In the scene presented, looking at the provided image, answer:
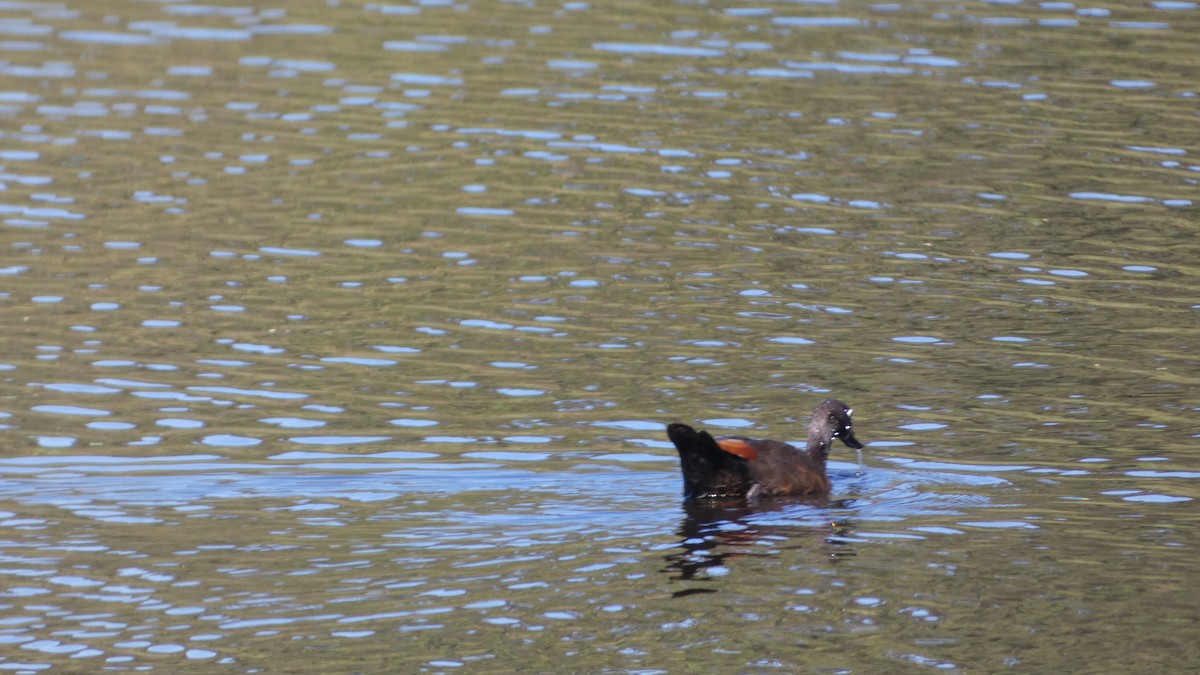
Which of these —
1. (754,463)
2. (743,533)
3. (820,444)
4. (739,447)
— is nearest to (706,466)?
(739,447)

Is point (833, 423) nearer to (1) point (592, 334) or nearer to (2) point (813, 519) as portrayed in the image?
(2) point (813, 519)

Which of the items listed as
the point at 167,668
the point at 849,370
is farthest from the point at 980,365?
the point at 167,668

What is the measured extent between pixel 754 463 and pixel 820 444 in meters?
0.74

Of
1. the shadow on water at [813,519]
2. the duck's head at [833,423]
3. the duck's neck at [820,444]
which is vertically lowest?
the shadow on water at [813,519]

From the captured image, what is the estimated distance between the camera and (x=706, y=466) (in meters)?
10.6

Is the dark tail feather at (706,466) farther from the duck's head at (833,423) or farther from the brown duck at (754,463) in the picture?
the duck's head at (833,423)

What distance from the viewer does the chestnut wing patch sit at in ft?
35.1

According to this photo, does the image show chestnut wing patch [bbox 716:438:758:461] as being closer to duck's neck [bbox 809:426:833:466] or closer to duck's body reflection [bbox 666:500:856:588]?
duck's body reflection [bbox 666:500:856:588]

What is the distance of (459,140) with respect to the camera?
67.8ft

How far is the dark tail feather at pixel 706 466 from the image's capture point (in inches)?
412

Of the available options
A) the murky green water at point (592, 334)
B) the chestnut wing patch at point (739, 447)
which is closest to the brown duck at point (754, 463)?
the chestnut wing patch at point (739, 447)

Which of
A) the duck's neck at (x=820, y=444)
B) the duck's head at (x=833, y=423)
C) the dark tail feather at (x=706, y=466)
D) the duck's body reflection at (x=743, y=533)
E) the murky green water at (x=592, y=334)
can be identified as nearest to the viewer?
the murky green water at (x=592, y=334)

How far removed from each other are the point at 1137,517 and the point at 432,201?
9822 millimetres

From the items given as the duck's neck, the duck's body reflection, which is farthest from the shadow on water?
the duck's neck
